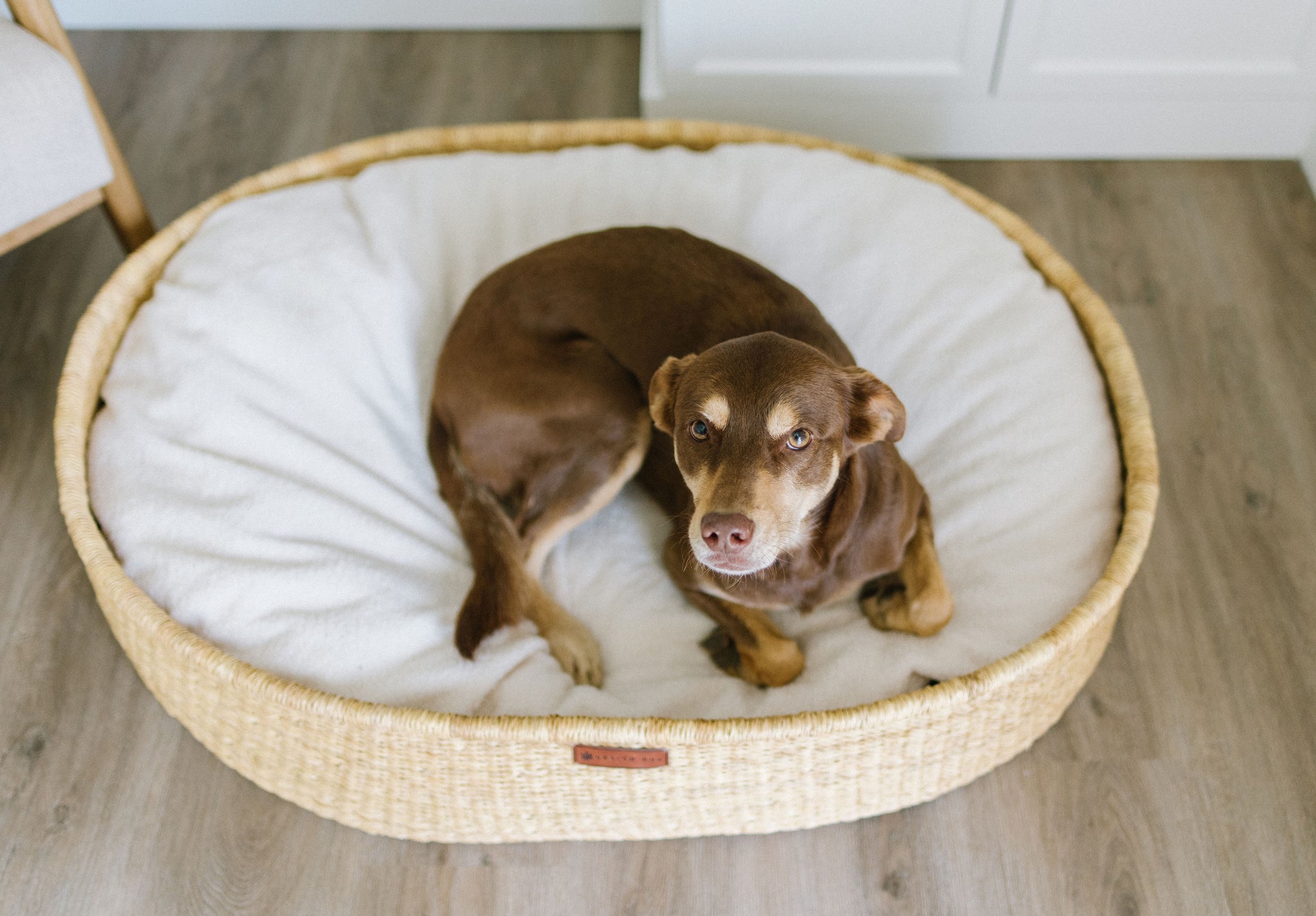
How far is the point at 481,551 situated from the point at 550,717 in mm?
449

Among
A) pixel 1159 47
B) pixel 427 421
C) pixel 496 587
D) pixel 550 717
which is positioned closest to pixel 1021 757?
pixel 550 717

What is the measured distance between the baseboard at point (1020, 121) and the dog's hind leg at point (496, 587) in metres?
1.56

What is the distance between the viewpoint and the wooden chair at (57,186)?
2363 mm

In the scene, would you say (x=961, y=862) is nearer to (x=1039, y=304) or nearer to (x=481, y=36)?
(x=1039, y=304)

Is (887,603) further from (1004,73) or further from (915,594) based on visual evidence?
(1004,73)

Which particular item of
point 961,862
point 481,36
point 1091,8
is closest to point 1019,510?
point 961,862

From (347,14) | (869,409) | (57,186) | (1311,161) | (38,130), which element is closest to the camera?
(869,409)

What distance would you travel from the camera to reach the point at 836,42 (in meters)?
3.10

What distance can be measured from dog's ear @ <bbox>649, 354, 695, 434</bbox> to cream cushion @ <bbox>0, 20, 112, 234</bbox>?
5.00 feet

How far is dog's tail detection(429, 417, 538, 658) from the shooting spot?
2.04 meters

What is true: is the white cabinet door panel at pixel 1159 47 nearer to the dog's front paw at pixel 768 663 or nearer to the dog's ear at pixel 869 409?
the dog's ear at pixel 869 409

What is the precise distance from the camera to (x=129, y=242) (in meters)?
2.78

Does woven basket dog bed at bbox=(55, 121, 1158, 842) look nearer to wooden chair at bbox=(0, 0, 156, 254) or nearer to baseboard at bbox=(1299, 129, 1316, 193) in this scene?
wooden chair at bbox=(0, 0, 156, 254)

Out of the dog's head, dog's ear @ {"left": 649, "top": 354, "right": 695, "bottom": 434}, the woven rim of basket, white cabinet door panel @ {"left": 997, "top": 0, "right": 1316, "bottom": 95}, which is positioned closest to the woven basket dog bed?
the woven rim of basket
